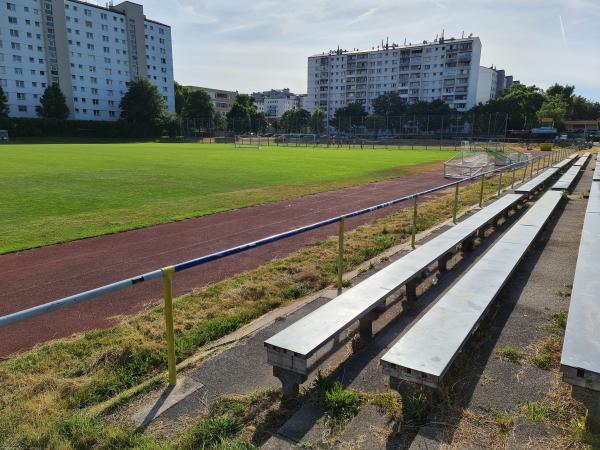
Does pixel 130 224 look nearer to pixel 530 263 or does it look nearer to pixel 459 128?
pixel 530 263

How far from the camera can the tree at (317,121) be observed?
12144 cm


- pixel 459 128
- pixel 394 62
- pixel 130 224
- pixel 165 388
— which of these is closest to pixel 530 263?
pixel 165 388

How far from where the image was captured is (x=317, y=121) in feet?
400

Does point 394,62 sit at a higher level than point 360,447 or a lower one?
higher

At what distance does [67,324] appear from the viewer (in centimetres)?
517

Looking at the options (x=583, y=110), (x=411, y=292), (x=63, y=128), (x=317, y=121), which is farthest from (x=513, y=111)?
(x=411, y=292)

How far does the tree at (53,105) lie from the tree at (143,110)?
453 inches

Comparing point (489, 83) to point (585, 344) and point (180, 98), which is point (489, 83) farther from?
point (585, 344)

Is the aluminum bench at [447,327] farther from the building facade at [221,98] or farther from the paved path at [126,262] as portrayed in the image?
the building facade at [221,98]

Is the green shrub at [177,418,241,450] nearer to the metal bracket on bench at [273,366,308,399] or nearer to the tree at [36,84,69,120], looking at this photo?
the metal bracket on bench at [273,366,308,399]

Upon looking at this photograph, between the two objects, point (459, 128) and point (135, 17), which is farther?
point (459, 128)

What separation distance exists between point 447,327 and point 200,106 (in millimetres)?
113430

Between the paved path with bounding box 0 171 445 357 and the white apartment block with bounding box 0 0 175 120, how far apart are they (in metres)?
94.5

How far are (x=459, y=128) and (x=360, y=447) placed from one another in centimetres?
11805
